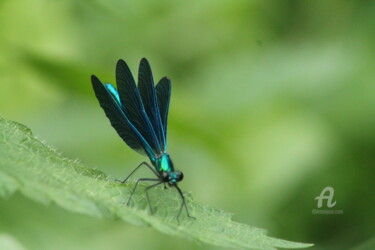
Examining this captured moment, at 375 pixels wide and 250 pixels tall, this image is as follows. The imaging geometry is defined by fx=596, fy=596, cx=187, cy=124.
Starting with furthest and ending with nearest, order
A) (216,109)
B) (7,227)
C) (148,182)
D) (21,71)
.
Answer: (216,109) < (21,71) < (7,227) < (148,182)

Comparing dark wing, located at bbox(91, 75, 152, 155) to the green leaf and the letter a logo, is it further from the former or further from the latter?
the letter a logo

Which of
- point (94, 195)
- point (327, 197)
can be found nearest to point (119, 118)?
point (94, 195)

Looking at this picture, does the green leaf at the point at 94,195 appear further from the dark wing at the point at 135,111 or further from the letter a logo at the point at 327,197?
the letter a logo at the point at 327,197

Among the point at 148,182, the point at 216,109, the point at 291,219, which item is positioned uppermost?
the point at 216,109

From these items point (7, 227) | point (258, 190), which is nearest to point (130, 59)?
point (258, 190)

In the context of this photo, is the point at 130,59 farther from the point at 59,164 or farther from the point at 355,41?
the point at 59,164

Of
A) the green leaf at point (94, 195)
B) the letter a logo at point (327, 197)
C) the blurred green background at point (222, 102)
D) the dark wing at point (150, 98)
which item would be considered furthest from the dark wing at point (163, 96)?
the letter a logo at point (327, 197)

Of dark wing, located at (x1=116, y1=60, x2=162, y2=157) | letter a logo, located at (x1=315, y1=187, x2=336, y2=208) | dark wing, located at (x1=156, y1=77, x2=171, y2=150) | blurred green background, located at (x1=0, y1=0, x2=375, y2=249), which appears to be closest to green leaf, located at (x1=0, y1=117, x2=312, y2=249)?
dark wing, located at (x1=116, y1=60, x2=162, y2=157)
